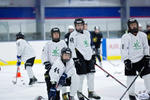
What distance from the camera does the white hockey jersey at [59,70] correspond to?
11.9ft

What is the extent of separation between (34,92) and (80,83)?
3.92 ft

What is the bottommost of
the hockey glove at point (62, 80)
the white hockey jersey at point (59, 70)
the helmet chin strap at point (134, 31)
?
the hockey glove at point (62, 80)

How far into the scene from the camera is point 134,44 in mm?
4027

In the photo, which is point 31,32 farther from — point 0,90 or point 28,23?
point 0,90

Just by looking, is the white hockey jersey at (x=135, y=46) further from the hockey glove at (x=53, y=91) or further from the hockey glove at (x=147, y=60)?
the hockey glove at (x=53, y=91)

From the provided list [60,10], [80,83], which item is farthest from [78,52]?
[60,10]

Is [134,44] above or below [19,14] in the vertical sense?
below

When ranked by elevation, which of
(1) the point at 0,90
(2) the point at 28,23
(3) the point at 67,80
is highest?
(2) the point at 28,23

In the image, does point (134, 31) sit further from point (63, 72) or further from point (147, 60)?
point (63, 72)

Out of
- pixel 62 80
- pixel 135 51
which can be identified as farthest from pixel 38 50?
pixel 62 80

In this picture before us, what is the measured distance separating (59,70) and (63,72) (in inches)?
3.9

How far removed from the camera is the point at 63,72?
12.3 feet

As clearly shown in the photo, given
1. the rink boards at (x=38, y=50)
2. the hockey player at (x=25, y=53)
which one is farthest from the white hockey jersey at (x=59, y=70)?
the rink boards at (x=38, y=50)

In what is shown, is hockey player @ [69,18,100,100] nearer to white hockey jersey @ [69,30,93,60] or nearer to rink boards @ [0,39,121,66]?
white hockey jersey @ [69,30,93,60]
